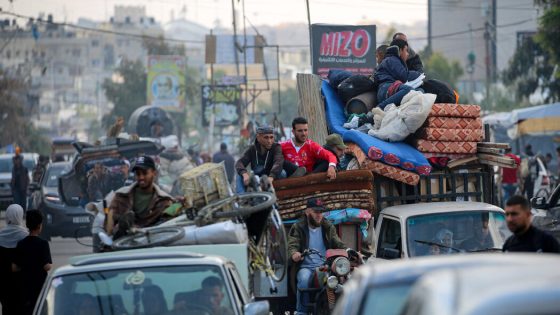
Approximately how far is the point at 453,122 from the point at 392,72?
1.76 meters

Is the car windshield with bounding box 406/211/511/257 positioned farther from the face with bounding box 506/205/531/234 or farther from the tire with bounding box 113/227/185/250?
the face with bounding box 506/205/531/234

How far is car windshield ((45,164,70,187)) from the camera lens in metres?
28.6

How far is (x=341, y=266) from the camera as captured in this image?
12.4m

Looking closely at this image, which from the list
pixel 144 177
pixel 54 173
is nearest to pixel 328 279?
pixel 144 177

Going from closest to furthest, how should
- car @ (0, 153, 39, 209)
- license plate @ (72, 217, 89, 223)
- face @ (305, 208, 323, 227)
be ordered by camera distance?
face @ (305, 208, 323, 227) < license plate @ (72, 217, 89, 223) < car @ (0, 153, 39, 209)

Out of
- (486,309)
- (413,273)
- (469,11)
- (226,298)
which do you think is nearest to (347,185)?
(226,298)

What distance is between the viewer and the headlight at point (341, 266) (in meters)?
12.4

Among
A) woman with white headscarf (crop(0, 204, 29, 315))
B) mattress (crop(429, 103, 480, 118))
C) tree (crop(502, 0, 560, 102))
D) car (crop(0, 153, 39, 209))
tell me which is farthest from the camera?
car (crop(0, 153, 39, 209))

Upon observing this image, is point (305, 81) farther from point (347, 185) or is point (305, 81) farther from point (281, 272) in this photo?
point (281, 272)

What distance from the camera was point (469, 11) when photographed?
118m

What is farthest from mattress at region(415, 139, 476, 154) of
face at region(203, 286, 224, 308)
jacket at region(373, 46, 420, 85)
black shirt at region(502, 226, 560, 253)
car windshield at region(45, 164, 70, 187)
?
car windshield at region(45, 164, 70, 187)

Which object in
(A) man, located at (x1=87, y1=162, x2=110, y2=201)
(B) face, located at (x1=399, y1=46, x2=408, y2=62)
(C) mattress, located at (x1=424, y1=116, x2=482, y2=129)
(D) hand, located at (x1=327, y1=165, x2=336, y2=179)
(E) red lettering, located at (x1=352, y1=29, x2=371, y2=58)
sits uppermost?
(E) red lettering, located at (x1=352, y1=29, x2=371, y2=58)

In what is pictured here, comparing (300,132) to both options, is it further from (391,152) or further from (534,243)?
(534,243)

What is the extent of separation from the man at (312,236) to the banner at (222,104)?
53.7m
